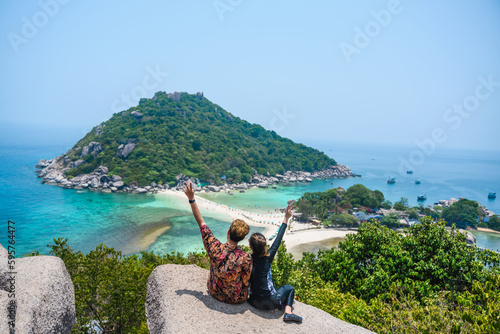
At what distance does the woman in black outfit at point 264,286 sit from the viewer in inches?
165

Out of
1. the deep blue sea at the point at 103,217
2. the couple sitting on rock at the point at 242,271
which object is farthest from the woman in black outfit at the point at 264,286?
the deep blue sea at the point at 103,217

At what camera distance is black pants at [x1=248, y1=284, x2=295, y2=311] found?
4.37m

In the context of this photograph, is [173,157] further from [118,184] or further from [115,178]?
[118,184]

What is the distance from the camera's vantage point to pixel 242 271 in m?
4.17

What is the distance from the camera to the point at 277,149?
10356 centimetres

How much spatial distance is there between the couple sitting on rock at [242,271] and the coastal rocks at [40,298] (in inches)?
111

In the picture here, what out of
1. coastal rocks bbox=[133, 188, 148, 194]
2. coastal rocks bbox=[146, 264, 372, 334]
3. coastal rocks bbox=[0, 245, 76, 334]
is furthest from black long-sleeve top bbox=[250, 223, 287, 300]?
coastal rocks bbox=[133, 188, 148, 194]

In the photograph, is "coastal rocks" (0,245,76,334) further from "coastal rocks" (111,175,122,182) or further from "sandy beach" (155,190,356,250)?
"coastal rocks" (111,175,122,182)

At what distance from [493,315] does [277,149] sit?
99.6 meters

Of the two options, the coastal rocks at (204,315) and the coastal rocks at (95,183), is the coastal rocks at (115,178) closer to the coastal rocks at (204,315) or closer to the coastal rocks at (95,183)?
the coastal rocks at (95,183)

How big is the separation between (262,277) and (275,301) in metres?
0.51

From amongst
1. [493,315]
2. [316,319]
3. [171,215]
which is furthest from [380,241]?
[171,215]

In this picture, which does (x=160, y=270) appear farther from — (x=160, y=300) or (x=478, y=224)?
(x=478, y=224)

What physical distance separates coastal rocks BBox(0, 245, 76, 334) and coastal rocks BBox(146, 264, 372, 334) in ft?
5.30
